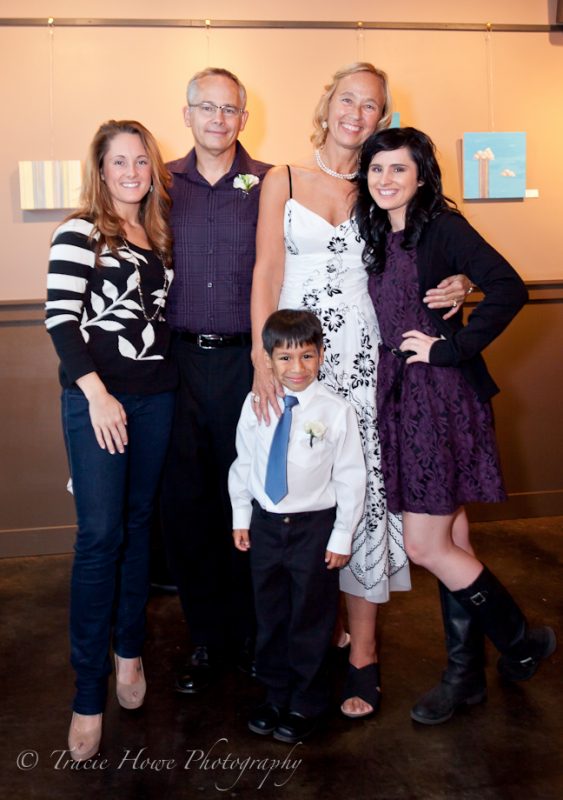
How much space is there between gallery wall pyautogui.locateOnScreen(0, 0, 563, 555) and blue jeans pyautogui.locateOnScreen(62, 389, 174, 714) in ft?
5.66

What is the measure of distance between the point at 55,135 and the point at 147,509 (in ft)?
7.19

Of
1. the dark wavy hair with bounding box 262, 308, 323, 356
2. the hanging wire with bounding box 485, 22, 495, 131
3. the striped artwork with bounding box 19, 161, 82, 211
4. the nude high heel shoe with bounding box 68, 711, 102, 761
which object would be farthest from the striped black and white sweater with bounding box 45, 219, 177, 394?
the hanging wire with bounding box 485, 22, 495, 131

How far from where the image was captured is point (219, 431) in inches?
101

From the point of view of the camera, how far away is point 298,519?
2246mm

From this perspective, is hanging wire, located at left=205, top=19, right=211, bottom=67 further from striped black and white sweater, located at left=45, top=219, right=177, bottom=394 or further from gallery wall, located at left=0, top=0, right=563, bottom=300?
striped black and white sweater, located at left=45, top=219, right=177, bottom=394

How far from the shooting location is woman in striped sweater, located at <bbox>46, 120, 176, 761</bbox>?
209 centimetres

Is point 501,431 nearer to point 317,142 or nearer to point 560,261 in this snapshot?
point 560,261

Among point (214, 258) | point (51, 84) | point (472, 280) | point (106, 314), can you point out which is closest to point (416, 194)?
point (472, 280)

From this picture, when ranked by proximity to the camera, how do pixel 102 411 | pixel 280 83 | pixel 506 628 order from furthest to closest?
1. pixel 280 83
2. pixel 506 628
3. pixel 102 411

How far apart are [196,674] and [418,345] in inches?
50.2

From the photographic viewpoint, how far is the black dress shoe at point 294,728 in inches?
89.1

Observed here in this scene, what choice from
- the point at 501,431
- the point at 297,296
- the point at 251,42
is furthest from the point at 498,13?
the point at 297,296

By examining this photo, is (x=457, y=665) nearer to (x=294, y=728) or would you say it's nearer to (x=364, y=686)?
(x=364, y=686)

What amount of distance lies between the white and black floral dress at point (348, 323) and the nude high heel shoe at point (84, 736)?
861mm
